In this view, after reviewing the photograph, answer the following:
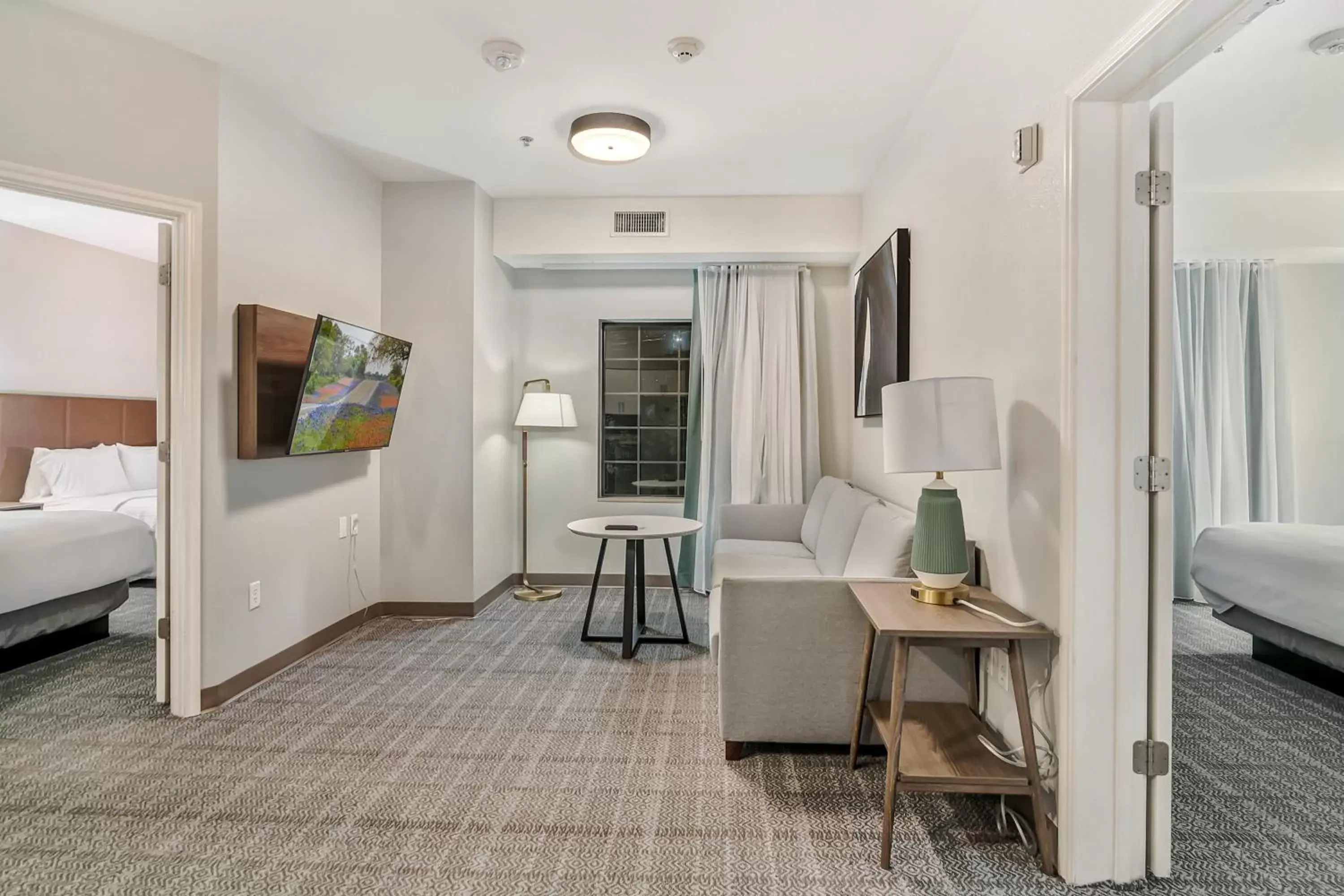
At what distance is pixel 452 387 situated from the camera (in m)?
4.00

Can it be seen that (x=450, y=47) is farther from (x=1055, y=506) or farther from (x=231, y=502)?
Result: (x=1055, y=506)

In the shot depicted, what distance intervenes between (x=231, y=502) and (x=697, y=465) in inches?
113

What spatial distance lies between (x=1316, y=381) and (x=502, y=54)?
18.5ft

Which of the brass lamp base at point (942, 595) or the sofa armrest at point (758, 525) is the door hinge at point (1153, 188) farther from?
the sofa armrest at point (758, 525)

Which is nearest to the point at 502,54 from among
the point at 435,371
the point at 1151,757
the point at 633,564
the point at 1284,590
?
the point at 435,371

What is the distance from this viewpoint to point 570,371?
190 inches

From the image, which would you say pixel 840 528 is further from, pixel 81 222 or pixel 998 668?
pixel 81 222

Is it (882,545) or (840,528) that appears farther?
(840,528)

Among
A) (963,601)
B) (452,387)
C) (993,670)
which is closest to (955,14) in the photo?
(963,601)

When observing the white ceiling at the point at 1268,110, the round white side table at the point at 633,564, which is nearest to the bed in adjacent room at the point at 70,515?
the round white side table at the point at 633,564

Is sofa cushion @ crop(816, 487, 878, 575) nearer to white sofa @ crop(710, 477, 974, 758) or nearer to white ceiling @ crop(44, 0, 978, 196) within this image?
white sofa @ crop(710, 477, 974, 758)

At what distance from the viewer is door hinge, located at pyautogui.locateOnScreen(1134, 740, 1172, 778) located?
5.35ft

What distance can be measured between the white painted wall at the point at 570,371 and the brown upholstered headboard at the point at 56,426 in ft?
9.44

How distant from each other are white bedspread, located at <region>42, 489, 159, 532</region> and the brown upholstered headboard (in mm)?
414
